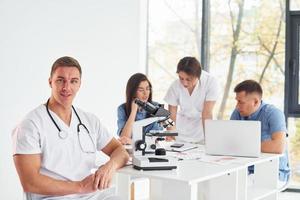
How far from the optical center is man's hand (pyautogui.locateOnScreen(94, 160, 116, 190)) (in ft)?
6.83

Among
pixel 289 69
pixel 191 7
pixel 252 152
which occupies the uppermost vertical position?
pixel 191 7

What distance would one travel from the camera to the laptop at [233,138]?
2.65 metres

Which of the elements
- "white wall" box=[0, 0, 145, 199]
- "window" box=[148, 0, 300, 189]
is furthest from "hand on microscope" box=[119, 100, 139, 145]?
"window" box=[148, 0, 300, 189]

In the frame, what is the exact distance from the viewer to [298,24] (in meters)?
4.43

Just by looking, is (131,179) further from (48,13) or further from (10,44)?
(48,13)

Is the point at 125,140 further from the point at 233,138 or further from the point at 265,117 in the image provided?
the point at 265,117

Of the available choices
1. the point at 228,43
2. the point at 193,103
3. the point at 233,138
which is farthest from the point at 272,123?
the point at 228,43

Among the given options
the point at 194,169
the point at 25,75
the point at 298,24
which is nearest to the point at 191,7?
the point at 298,24

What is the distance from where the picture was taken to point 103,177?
82.4 inches

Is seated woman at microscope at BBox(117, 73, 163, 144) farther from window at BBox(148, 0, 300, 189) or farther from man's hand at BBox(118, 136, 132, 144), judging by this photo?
window at BBox(148, 0, 300, 189)

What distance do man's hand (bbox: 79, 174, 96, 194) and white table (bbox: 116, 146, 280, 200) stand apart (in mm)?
200

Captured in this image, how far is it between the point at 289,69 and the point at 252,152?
2052 mm

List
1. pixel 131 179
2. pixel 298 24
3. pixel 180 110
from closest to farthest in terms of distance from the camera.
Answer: pixel 131 179, pixel 180 110, pixel 298 24

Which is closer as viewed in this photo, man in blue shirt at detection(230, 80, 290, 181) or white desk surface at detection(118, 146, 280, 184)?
white desk surface at detection(118, 146, 280, 184)
